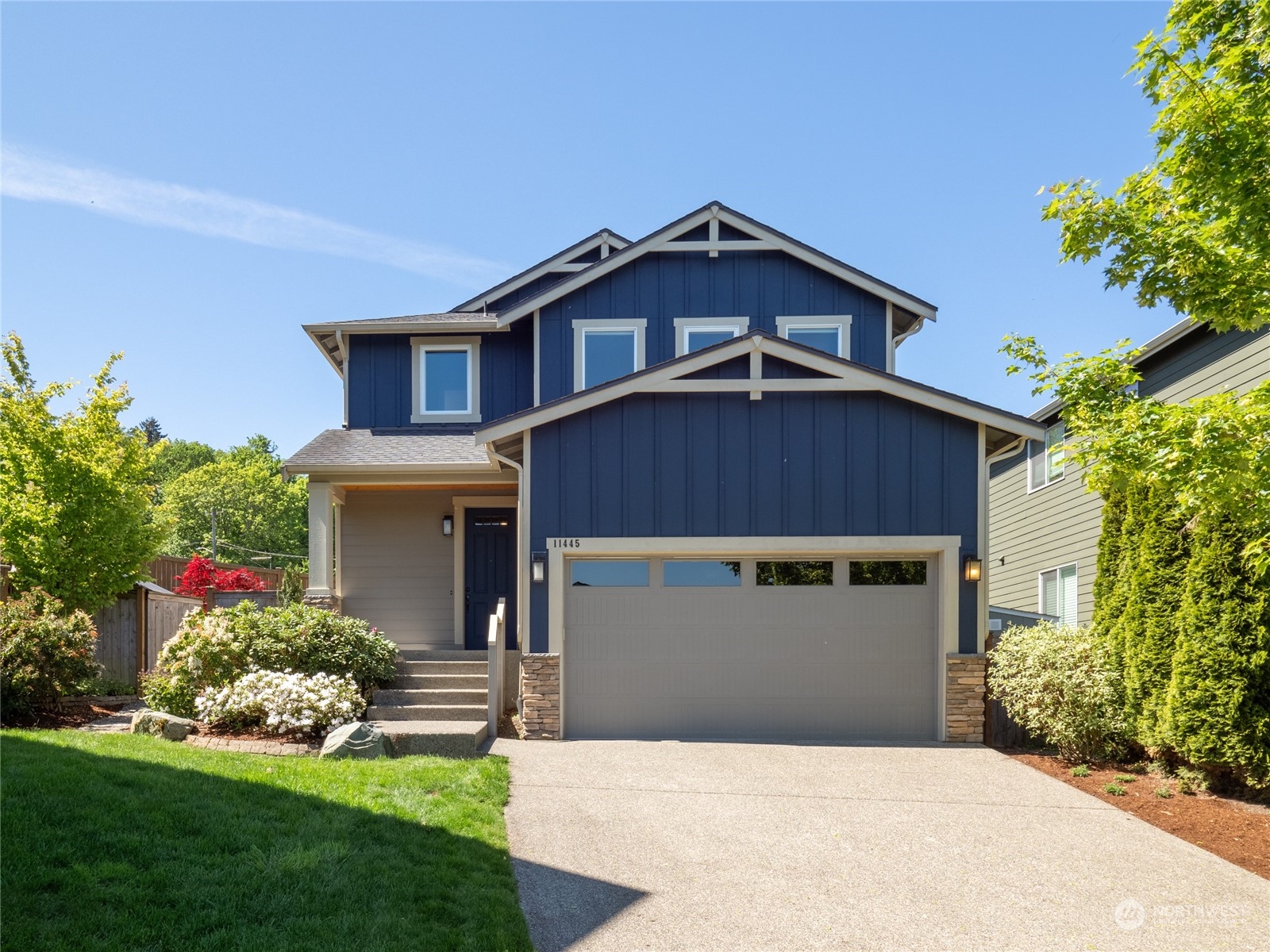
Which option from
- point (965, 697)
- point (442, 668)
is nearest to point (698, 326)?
point (442, 668)

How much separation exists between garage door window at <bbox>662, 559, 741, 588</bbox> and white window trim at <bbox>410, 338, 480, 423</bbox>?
4727 mm

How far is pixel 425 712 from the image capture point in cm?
1051

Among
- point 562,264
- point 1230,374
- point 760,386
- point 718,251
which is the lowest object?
point 760,386

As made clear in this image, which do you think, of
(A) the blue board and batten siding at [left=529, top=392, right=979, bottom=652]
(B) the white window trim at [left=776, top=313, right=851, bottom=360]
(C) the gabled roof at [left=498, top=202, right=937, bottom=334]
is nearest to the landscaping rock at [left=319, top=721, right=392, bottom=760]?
(A) the blue board and batten siding at [left=529, top=392, right=979, bottom=652]

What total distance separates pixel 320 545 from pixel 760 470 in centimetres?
613

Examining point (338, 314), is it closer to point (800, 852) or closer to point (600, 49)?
point (600, 49)

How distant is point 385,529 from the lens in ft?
46.1

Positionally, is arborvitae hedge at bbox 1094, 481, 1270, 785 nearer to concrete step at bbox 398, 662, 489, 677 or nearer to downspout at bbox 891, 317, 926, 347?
downspout at bbox 891, 317, 926, 347

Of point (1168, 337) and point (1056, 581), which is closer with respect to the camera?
point (1168, 337)

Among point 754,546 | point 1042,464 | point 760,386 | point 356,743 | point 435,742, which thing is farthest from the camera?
point 1042,464

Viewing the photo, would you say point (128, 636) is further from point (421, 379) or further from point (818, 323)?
point (818, 323)

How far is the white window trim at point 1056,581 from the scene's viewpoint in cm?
1556

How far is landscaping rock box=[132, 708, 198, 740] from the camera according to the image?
30.2 feet

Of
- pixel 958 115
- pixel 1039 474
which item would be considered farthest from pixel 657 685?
pixel 1039 474
